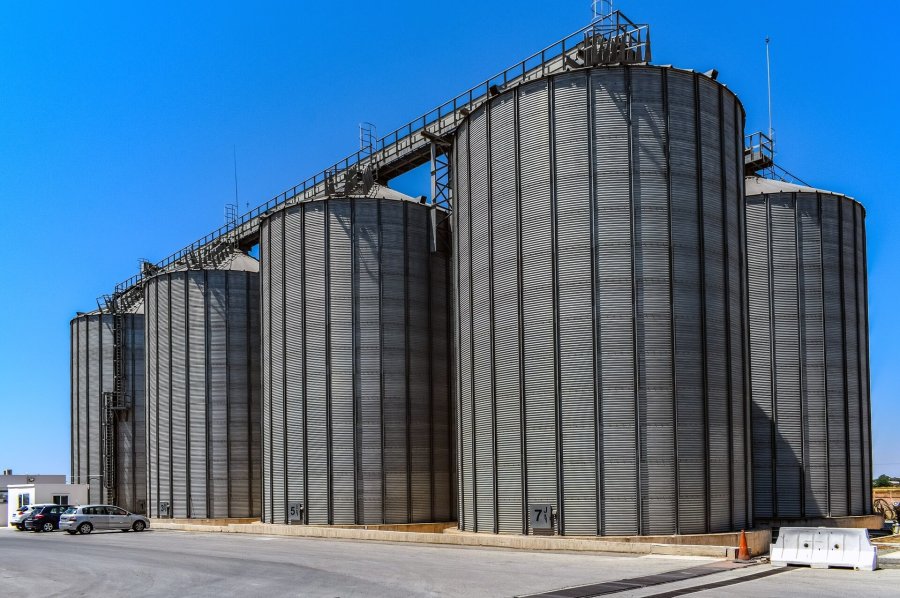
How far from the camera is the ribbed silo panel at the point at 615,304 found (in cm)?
3372

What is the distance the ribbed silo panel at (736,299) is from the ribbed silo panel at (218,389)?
3314 cm

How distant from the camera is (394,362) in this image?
46938 mm

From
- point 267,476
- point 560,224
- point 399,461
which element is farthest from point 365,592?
point 267,476

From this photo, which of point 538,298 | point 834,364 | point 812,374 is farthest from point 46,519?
point 834,364

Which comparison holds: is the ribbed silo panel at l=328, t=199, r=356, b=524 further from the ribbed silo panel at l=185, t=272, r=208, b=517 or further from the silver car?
the ribbed silo panel at l=185, t=272, r=208, b=517

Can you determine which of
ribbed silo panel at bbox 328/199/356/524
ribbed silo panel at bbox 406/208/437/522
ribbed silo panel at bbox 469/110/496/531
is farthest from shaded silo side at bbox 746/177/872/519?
ribbed silo panel at bbox 328/199/356/524

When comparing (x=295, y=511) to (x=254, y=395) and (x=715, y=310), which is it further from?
(x=715, y=310)

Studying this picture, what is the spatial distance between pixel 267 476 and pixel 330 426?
5784mm

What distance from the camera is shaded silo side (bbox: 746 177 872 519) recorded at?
1854 inches

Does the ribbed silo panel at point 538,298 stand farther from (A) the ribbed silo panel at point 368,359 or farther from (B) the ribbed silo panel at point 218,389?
(B) the ribbed silo panel at point 218,389

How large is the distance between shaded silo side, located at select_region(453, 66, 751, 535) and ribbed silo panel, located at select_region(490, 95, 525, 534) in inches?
2.8

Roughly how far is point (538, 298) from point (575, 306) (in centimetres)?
159

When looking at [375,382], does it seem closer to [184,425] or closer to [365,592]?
[184,425]

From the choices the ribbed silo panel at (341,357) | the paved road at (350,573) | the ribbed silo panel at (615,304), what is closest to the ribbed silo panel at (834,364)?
the ribbed silo panel at (615,304)
